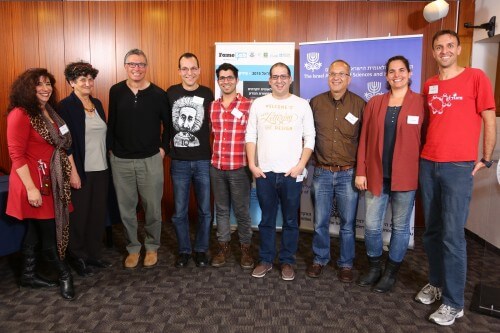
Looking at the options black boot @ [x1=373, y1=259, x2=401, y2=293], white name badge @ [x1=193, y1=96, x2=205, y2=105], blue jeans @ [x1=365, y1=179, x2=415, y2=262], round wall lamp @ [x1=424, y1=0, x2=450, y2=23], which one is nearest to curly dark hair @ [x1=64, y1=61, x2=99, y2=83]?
white name badge @ [x1=193, y1=96, x2=205, y2=105]

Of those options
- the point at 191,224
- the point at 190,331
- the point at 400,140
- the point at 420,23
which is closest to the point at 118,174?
the point at 190,331

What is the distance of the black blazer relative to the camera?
2.61 m

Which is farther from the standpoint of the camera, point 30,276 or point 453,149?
point 30,276

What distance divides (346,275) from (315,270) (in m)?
0.24

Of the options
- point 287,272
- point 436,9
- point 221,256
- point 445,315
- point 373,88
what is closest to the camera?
point 445,315

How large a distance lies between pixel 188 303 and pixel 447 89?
2.10m

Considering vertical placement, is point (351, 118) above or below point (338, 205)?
above

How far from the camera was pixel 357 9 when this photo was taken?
13.3 ft

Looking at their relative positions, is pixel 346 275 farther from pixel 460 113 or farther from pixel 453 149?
pixel 460 113

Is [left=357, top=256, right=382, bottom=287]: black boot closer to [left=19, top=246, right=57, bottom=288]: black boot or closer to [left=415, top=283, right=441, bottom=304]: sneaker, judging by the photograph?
[left=415, top=283, right=441, bottom=304]: sneaker

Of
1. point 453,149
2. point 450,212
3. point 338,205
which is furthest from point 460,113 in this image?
point 338,205

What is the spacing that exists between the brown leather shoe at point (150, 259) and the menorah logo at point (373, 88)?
2.41 metres

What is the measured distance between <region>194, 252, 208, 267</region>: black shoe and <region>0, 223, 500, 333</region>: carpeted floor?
0.05m

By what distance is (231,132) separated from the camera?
2766 millimetres
